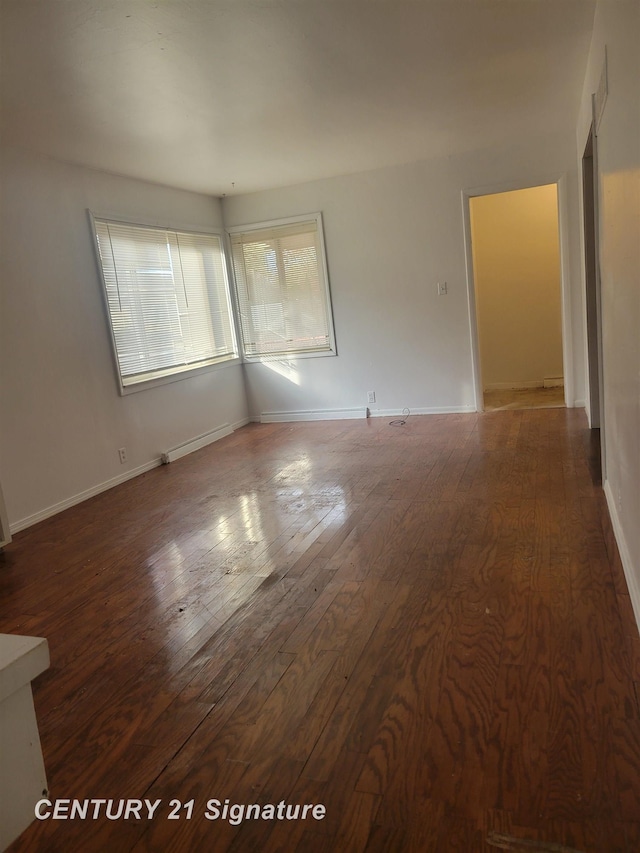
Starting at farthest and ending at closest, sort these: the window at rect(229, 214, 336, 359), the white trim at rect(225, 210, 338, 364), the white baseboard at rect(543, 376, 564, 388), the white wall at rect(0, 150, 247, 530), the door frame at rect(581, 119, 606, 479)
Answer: the white baseboard at rect(543, 376, 564, 388) < the window at rect(229, 214, 336, 359) < the white trim at rect(225, 210, 338, 364) < the white wall at rect(0, 150, 247, 530) < the door frame at rect(581, 119, 606, 479)

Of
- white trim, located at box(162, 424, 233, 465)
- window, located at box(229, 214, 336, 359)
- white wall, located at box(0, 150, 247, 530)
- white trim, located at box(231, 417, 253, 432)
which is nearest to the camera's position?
white wall, located at box(0, 150, 247, 530)

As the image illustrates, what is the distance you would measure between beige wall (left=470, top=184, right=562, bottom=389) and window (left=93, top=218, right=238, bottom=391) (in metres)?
3.04

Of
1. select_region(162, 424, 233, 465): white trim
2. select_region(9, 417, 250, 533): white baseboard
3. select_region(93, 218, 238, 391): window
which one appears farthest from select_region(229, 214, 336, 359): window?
select_region(9, 417, 250, 533): white baseboard

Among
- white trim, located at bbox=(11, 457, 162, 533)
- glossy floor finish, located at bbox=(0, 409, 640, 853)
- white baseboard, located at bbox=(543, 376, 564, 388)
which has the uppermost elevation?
white baseboard, located at bbox=(543, 376, 564, 388)

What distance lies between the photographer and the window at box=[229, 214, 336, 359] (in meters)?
6.65

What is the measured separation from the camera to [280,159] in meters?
5.33

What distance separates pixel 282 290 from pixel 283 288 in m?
0.03

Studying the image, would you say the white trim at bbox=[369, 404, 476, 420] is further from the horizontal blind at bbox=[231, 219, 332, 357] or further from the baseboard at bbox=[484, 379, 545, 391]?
the baseboard at bbox=[484, 379, 545, 391]

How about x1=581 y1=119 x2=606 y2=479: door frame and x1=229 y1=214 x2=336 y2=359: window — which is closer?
x1=581 y1=119 x2=606 y2=479: door frame

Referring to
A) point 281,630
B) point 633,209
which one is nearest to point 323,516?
point 281,630

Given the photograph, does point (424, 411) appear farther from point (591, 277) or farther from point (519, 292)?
point (591, 277)

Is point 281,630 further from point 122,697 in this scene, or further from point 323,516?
point 323,516

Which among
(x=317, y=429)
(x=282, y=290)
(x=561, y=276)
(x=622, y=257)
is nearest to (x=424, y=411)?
(x=317, y=429)

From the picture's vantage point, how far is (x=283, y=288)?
22.5ft
